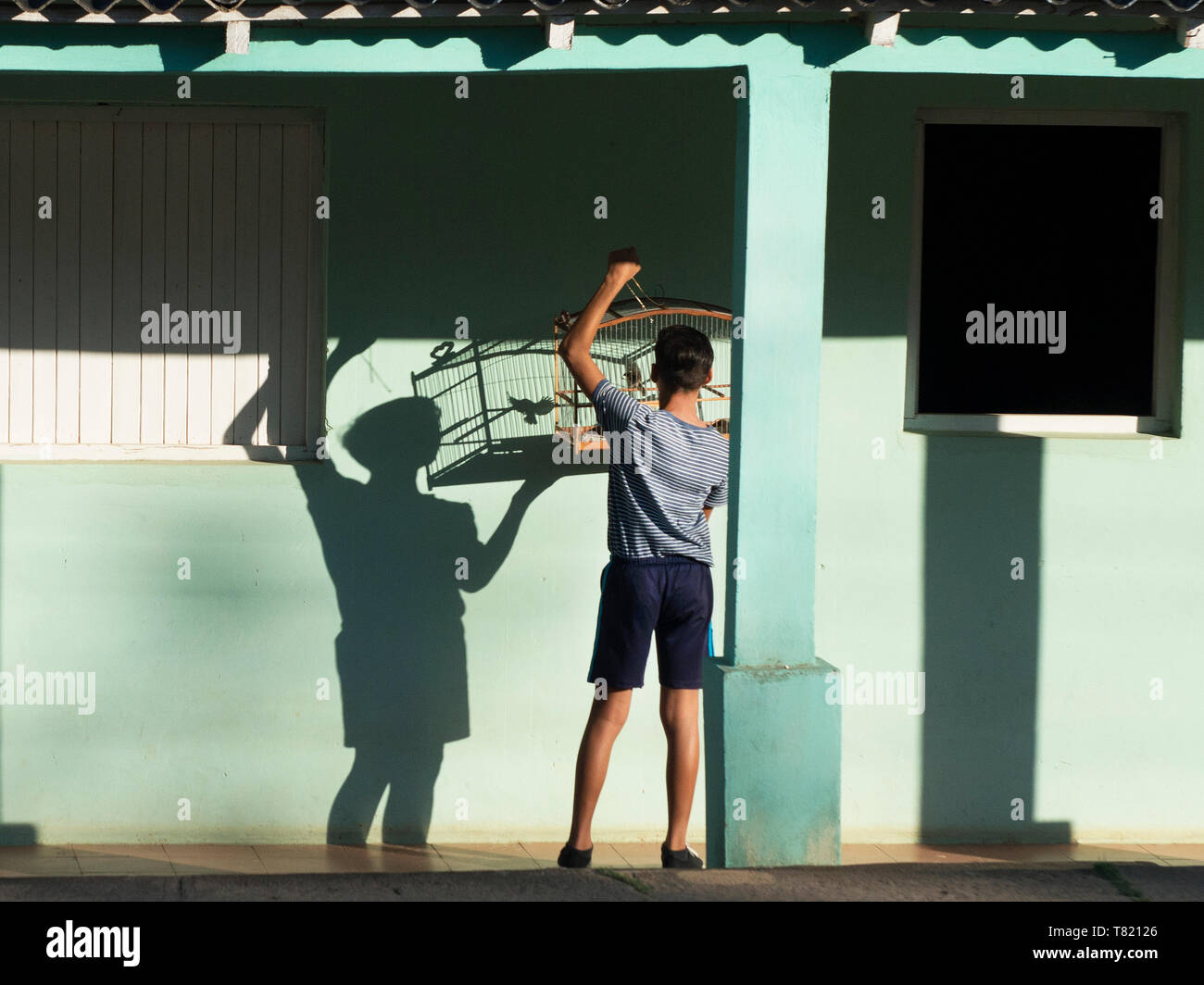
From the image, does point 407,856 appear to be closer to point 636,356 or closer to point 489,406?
point 489,406

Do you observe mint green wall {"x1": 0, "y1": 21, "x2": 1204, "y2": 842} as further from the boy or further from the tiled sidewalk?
the boy

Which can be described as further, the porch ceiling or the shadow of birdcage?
the shadow of birdcage

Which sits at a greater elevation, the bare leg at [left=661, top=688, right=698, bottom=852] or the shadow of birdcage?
the shadow of birdcage

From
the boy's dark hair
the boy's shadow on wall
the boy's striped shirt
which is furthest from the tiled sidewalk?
the boy's dark hair

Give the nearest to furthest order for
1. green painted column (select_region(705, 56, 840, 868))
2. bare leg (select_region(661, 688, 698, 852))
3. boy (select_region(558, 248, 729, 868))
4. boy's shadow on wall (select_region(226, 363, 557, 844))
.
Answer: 1. green painted column (select_region(705, 56, 840, 868))
2. boy (select_region(558, 248, 729, 868))
3. bare leg (select_region(661, 688, 698, 852))
4. boy's shadow on wall (select_region(226, 363, 557, 844))

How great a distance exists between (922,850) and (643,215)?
296 centimetres

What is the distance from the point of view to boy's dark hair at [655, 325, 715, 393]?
5.07 m

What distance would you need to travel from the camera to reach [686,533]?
507 cm

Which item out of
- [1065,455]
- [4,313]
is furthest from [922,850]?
[4,313]

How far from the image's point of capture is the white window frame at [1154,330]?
6.25 meters

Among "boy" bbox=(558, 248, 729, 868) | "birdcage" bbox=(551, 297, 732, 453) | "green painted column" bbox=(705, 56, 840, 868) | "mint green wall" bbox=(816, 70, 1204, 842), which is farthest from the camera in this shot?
"mint green wall" bbox=(816, 70, 1204, 842)

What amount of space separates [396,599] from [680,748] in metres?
1.52

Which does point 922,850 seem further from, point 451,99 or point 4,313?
point 4,313

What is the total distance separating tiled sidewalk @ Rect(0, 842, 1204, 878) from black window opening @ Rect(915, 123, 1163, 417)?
191cm
